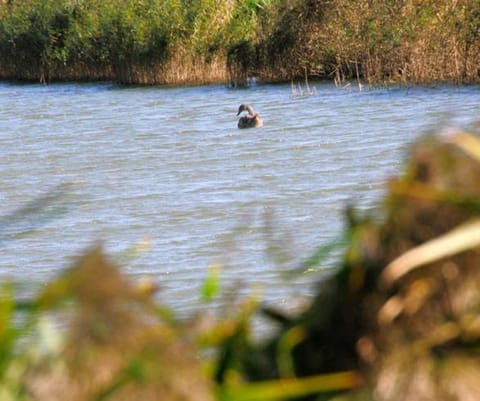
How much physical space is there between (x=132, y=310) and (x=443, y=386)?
300mm

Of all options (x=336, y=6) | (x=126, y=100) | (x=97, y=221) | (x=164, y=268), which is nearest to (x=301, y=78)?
(x=336, y=6)

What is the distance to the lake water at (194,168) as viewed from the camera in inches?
344

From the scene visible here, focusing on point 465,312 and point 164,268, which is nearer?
point 465,312

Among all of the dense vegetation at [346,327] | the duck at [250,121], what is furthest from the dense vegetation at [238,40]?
the dense vegetation at [346,327]

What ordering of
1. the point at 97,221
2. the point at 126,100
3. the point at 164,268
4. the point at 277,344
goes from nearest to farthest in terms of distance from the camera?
1. the point at 277,344
2. the point at 164,268
3. the point at 97,221
4. the point at 126,100

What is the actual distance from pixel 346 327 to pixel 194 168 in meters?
12.3

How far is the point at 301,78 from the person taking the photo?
22.5 meters

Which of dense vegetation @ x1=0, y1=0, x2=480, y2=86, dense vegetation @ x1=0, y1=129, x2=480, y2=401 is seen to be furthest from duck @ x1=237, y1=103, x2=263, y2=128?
dense vegetation @ x1=0, y1=129, x2=480, y2=401

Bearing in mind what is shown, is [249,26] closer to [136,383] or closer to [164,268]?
[164,268]

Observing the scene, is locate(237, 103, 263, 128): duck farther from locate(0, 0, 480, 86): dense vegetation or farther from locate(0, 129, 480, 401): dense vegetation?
locate(0, 129, 480, 401): dense vegetation

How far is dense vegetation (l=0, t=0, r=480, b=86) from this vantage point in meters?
19.4

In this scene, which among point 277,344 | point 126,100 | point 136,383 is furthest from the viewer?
point 126,100

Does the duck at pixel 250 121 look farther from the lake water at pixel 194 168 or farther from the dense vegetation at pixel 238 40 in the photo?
the dense vegetation at pixel 238 40

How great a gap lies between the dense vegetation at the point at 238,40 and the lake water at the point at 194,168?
0.78 meters
